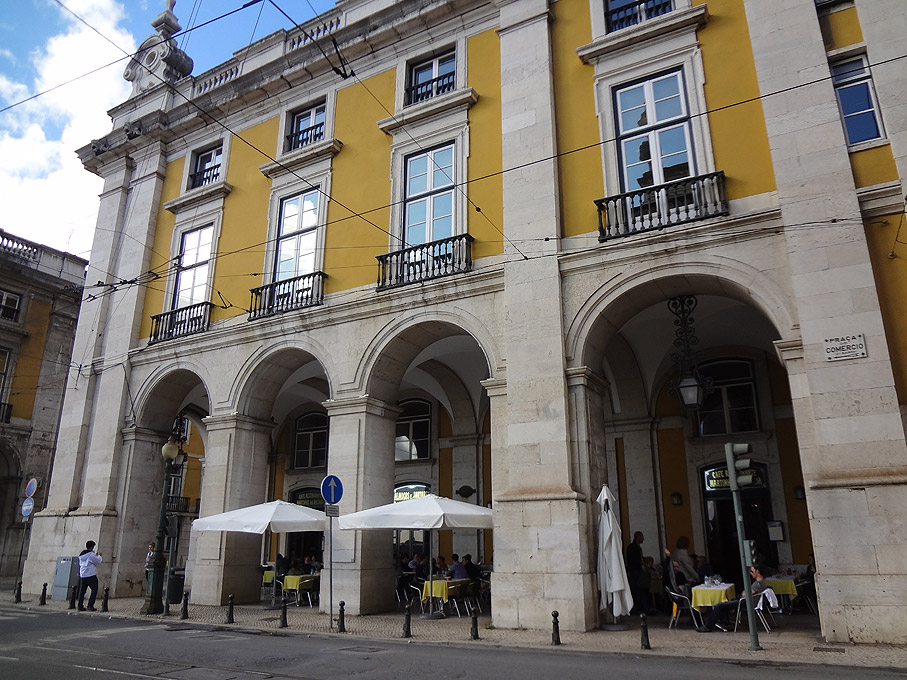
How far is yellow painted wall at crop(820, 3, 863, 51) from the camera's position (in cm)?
1087

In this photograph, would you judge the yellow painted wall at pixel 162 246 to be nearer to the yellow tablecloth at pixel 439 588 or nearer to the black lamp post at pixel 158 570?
the black lamp post at pixel 158 570

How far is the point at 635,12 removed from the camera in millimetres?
13219

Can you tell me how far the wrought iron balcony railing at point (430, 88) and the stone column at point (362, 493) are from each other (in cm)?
713

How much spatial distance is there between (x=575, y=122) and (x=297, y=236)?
7.25 m

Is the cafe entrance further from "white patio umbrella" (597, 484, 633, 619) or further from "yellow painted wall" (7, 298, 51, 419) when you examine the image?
"yellow painted wall" (7, 298, 51, 419)

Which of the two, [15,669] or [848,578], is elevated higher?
[848,578]

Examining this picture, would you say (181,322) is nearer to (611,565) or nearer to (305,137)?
(305,137)

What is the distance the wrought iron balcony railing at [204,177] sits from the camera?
743 inches

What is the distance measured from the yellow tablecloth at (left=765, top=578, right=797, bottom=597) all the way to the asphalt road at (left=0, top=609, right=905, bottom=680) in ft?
14.6

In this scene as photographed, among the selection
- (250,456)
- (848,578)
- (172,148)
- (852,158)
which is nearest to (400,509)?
(250,456)

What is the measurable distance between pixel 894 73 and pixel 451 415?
12.6 meters

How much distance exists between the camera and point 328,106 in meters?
16.8

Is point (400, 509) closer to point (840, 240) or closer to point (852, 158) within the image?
point (840, 240)

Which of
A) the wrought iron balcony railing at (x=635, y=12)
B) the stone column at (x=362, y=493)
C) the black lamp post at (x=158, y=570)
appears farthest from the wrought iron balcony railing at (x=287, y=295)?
the wrought iron balcony railing at (x=635, y=12)
